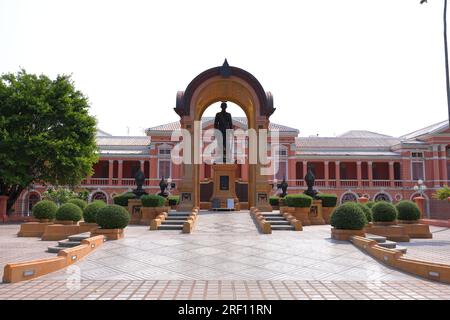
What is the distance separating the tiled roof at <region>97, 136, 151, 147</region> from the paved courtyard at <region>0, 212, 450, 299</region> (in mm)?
37010

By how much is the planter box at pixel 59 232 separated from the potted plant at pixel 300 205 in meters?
10.0

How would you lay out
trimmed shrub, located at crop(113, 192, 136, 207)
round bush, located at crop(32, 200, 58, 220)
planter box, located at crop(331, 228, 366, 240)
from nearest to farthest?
planter box, located at crop(331, 228, 366, 240)
round bush, located at crop(32, 200, 58, 220)
trimmed shrub, located at crop(113, 192, 136, 207)

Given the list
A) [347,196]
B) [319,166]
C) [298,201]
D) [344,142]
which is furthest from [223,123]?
[344,142]

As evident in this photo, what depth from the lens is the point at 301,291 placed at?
641 centimetres

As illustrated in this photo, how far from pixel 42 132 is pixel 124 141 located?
2512 centimetres

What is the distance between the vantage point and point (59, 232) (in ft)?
45.6

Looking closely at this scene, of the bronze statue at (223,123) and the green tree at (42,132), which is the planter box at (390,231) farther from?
the green tree at (42,132)

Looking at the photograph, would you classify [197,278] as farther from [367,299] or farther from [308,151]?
[308,151]

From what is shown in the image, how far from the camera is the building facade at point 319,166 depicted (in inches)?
1668

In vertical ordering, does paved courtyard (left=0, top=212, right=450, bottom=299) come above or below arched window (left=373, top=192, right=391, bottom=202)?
below

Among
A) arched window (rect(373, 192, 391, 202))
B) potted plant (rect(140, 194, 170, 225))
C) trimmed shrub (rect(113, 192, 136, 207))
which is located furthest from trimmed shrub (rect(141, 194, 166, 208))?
arched window (rect(373, 192, 391, 202))

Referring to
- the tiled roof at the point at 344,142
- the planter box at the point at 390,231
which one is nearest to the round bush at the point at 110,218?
the planter box at the point at 390,231

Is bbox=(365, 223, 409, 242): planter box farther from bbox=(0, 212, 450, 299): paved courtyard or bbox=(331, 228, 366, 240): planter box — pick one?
bbox=(331, 228, 366, 240): planter box

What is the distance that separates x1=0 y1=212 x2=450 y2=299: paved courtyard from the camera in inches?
247
